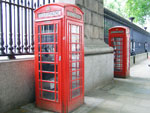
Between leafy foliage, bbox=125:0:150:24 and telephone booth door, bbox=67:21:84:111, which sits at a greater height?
leafy foliage, bbox=125:0:150:24

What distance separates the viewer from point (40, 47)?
3793mm

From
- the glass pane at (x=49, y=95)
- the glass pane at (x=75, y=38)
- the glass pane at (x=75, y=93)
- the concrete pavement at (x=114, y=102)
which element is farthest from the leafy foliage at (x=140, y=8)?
the glass pane at (x=49, y=95)

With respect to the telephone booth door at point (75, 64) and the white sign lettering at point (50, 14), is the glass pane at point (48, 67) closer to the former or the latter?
the telephone booth door at point (75, 64)

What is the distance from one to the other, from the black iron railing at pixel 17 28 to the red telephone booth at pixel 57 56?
71cm

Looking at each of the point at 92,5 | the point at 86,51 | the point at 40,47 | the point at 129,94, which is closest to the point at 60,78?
the point at 40,47

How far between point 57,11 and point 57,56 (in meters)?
0.94

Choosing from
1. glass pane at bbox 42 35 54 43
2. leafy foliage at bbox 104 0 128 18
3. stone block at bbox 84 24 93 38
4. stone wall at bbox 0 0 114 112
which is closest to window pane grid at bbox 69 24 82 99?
glass pane at bbox 42 35 54 43

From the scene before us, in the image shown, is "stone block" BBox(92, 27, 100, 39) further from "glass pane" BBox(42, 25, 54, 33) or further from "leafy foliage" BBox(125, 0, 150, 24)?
"leafy foliage" BBox(125, 0, 150, 24)

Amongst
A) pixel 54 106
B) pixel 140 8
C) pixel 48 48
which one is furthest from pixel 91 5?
pixel 140 8

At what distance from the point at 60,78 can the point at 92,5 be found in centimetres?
370

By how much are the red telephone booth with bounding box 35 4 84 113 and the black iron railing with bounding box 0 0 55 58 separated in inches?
28.0

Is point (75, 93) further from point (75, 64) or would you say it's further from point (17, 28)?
point (17, 28)

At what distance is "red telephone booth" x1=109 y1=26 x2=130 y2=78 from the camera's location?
8.13 meters

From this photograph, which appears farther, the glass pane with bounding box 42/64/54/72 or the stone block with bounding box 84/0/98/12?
the stone block with bounding box 84/0/98/12
